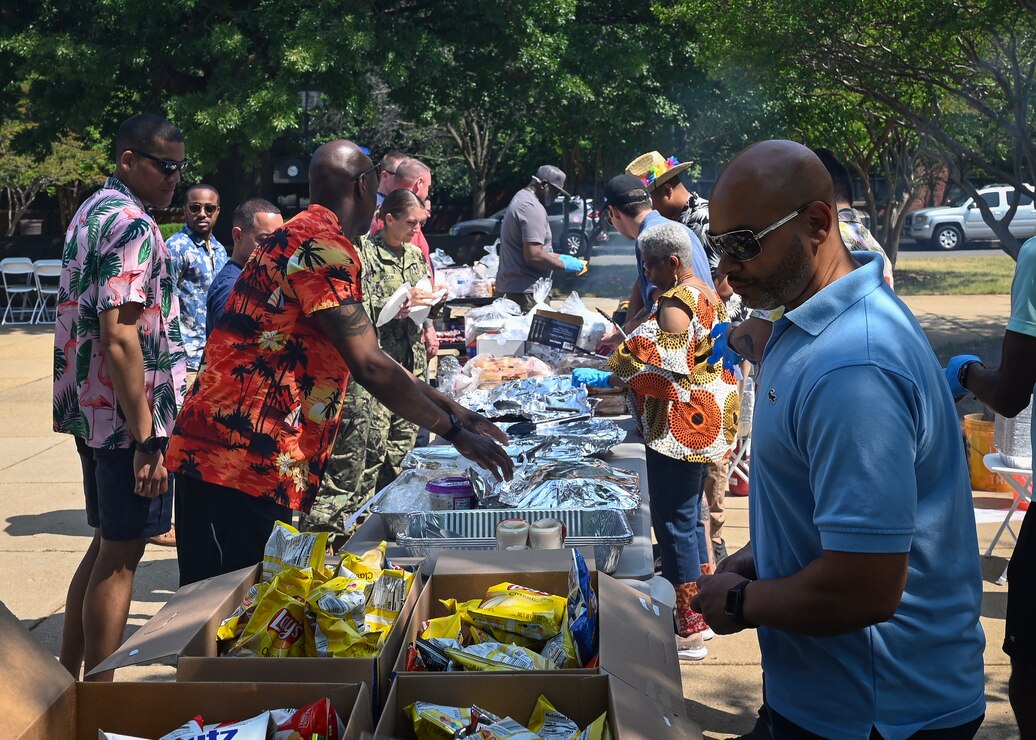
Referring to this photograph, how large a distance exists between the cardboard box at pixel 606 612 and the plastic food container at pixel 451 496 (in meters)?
0.65

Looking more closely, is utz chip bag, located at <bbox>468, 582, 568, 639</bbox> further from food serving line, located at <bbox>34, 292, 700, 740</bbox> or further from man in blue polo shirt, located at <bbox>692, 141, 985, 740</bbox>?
man in blue polo shirt, located at <bbox>692, 141, 985, 740</bbox>

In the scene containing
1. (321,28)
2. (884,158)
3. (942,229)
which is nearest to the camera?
(321,28)

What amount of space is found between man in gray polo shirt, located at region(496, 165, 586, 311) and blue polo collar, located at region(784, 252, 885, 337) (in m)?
6.52

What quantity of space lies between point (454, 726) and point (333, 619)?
0.38 meters

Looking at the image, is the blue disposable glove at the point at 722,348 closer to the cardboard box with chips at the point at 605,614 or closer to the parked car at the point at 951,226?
the cardboard box with chips at the point at 605,614

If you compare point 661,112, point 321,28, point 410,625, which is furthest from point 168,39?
point 410,625

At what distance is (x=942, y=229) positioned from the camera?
2798 cm

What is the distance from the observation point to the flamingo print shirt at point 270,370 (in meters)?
2.98

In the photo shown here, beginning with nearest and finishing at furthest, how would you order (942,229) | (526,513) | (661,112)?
(526,513) → (661,112) → (942,229)

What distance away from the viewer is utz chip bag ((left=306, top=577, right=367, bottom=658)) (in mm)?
2033

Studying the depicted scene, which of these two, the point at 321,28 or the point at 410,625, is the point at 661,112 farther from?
the point at 410,625

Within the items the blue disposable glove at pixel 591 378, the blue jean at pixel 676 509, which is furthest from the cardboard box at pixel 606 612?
the blue disposable glove at pixel 591 378

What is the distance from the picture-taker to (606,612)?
2.18 metres

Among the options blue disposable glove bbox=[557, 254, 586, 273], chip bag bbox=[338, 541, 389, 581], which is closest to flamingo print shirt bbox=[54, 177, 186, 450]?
chip bag bbox=[338, 541, 389, 581]
